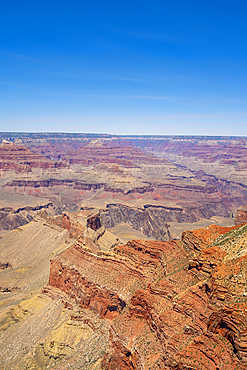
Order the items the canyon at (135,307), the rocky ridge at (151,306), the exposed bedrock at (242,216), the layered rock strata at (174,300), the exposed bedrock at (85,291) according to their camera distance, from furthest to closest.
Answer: the exposed bedrock at (242,216) < the exposed bedrock at (85,291) < the canyon at (135,307) < the rocky ridge at (151,306) < the layered rock strata at (174,300)

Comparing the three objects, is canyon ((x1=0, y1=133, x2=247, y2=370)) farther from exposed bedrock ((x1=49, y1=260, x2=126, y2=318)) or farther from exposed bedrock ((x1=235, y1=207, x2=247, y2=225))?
exposed bedrock ((x1=235, y1=207, x2=247, y2=225))

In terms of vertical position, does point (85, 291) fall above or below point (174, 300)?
below

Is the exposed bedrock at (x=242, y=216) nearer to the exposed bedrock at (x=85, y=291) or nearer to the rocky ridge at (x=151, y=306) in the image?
the rocky ridge at (x=151, y=306)

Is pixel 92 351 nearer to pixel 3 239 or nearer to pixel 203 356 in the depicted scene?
pixel 203 356

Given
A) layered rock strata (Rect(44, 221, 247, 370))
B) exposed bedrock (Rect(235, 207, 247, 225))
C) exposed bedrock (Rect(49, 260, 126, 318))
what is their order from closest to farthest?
1. layered rock strata (Rect(44, 221, 247, 370))
2. exposed bedrock (Rect(49, 260, 126, 318))
3. exposed bedrock (Rect(235, 207, 247, 225))

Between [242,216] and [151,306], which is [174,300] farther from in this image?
[242,216]

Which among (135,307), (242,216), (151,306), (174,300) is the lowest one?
(242,216)

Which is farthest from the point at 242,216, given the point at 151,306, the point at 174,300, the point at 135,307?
the point at 174,300

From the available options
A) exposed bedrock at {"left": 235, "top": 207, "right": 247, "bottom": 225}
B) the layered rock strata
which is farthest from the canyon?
exposed bedrock at {"left": 235, "top": 207, "right": 247, "bottom": 225}

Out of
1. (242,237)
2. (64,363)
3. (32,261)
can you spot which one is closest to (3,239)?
(32,261)

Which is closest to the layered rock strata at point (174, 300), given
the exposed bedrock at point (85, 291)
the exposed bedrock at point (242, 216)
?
the exposed bedrock at point (85, 291)

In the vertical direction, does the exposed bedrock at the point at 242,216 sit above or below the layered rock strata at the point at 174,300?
below
